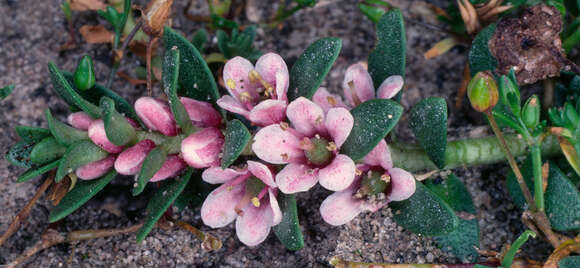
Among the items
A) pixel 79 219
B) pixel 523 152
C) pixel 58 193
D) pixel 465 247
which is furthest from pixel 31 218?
pixel 523 152

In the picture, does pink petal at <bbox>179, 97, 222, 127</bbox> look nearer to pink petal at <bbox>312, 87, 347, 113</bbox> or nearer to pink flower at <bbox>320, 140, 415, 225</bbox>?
pink petal at <bbox>312, 87, 347, 113</bbox>

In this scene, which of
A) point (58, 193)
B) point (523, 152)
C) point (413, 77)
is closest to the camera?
point (58, 193)

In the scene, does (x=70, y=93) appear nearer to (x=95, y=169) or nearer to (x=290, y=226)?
(x=95, y=169)

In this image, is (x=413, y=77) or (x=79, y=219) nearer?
(x=79, y=219)

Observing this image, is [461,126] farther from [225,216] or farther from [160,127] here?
[160,127]

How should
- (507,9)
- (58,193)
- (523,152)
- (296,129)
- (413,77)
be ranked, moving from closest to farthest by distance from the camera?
1. (296,129)
2. (58,193)
3. (523,152)
4. (507,9)
5. (413,77)

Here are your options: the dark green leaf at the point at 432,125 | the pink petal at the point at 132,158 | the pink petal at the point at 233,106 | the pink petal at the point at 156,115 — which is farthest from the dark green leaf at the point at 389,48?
the pink petal at the point at 132,158

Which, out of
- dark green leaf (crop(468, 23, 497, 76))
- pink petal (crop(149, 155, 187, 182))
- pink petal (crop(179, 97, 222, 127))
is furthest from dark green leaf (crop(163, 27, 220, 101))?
dark green leaf (crop(468, 23, 497, 76))
